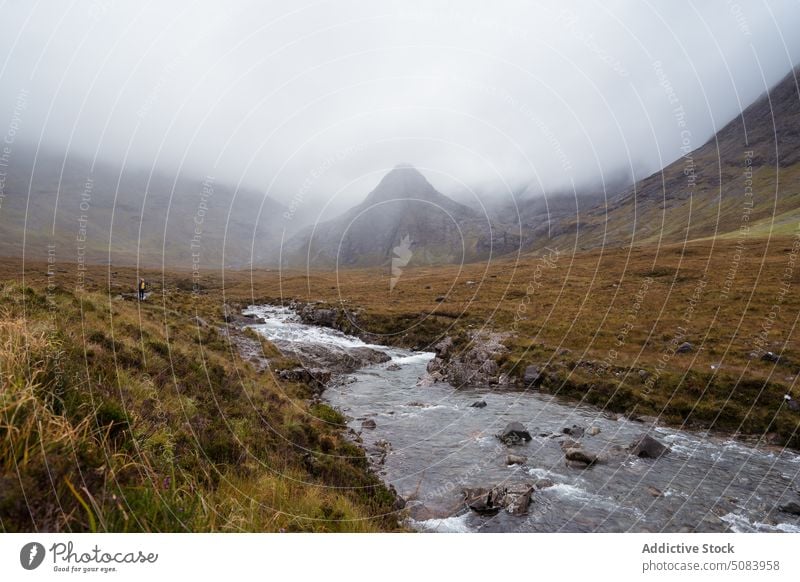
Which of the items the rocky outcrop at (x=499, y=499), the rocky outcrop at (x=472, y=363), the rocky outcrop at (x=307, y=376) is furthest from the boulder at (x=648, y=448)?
the rocky outcrop at (x=307, y=376)

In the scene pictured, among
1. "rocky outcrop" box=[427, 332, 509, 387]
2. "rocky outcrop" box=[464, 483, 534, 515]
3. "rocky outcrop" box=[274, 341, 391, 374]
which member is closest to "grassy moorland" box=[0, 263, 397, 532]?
"rocky outcrop" box=[464, 483, 534, 515]

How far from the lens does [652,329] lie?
32.3 m

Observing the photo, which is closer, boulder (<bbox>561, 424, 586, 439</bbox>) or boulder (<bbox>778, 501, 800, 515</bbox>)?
boulder (<bbox>778, 501, 800, 515</bbox>)

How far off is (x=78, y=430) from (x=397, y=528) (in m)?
7.54

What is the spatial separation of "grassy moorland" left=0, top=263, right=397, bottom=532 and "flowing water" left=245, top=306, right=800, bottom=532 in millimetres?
2822

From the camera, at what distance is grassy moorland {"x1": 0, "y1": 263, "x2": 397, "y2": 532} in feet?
14.2

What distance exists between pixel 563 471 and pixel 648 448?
4.56 meters

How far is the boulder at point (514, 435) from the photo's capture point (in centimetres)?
1817

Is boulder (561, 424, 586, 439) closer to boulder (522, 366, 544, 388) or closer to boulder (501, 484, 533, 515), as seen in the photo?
boulder (501, 484, 533, 515)

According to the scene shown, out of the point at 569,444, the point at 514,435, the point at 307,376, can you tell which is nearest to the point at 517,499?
the point at 514,435

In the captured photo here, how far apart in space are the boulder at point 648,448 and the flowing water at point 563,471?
13.0 inches

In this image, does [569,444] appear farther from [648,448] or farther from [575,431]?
[648,448]
